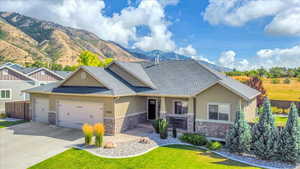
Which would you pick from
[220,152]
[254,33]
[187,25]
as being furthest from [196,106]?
[254,33]

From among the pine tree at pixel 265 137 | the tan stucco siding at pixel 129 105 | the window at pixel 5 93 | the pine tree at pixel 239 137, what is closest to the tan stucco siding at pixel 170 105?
the tan stucco siding at pixel 129 105

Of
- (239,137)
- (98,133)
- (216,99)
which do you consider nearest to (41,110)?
(98,133)

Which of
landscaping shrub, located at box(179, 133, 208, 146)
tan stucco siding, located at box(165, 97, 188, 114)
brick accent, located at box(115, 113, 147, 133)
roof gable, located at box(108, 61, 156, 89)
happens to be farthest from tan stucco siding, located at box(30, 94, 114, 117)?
landscaping shrub, located at box(179, 133, 208, 146)

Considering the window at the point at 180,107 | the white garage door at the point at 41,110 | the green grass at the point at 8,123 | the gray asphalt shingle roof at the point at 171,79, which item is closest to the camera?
the gray asphalt shingle roof at the point at 171,79

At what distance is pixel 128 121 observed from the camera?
54.2 ft

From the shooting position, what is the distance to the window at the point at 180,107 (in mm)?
16587

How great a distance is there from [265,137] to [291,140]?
3.67 feet

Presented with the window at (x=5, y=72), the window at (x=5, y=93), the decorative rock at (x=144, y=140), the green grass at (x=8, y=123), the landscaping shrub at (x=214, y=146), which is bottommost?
the landscaping shrub at (x=214, y=146)

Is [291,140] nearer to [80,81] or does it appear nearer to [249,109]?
[249,109]

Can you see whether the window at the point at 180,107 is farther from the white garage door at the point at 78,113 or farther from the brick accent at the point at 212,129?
the white garage door at the point at 78,113

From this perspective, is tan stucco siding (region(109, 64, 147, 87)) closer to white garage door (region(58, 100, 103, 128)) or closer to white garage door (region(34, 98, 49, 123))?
white garage door (region(58, 100, 103, 128))

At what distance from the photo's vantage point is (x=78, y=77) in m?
17.1

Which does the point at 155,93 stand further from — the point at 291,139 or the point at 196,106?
the point at 291,139

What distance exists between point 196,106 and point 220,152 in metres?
3.65
